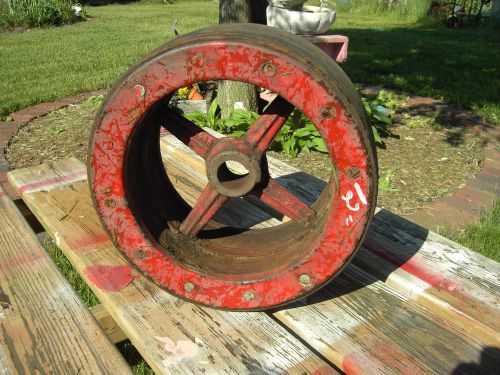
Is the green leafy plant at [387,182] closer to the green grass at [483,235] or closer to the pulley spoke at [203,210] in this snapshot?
the green grass at [483,235]

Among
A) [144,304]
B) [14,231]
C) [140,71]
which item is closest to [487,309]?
[144,304]

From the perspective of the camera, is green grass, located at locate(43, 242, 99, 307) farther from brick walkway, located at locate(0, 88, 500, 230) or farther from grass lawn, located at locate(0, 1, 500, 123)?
grass lawn, located at locate(0, 1, 500, 123)

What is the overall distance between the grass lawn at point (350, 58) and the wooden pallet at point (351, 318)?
384 centimetres

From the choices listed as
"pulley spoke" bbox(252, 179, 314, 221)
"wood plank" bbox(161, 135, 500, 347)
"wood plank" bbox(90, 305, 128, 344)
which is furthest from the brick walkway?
"wood plank" bbox(90, 305, 128, 344)

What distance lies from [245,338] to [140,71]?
80cm

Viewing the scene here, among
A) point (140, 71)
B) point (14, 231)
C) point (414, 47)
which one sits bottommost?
point (414, 47)

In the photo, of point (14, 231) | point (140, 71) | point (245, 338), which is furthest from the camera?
point (14, 231)

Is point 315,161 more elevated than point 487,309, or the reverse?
point 487,309

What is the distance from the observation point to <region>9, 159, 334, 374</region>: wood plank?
1.42 m

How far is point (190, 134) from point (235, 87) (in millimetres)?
2777

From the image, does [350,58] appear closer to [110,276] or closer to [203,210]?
[203,210]

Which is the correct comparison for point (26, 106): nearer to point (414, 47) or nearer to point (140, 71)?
point (140, 71)

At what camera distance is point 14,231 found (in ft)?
6.97

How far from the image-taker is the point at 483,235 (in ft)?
10.1
